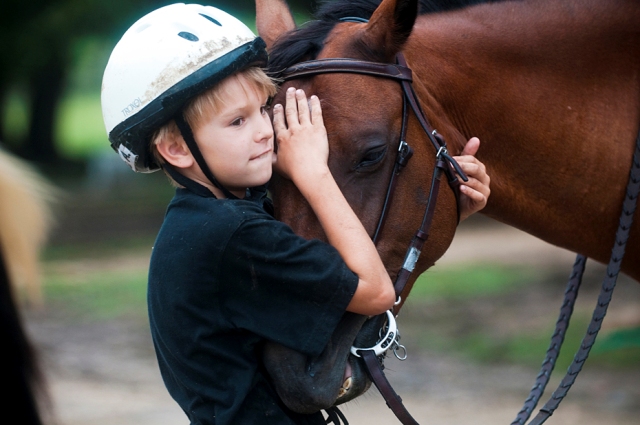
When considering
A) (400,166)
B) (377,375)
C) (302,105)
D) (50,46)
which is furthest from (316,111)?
(50,46)

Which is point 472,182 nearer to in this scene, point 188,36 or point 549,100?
point 549,100

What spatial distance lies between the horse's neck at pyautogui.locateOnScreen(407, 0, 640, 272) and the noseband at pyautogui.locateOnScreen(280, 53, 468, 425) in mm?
282

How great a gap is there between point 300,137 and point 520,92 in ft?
3.02

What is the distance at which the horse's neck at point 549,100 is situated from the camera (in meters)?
2.53

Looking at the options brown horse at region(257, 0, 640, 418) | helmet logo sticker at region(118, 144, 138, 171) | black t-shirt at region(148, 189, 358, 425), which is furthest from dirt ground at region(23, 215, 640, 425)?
helmet logo sticker at region(118, 144, 138, 171)

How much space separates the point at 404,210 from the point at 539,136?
68 centimetres

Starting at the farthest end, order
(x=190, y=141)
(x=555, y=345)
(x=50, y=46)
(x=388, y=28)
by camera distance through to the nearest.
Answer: (x=50, y=46)
(x=555, y=345)
(x=388, y=28)
(x=190, y=141)

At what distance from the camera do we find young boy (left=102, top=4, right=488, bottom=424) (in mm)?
1918

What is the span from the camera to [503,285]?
31.4 feet

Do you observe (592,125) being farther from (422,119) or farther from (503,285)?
(503,285)

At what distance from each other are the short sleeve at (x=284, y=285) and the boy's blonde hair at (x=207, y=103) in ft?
1.11

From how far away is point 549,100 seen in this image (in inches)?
101

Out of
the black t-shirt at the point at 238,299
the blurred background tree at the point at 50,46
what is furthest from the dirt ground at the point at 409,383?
the blurred background tree at the point at 50,46

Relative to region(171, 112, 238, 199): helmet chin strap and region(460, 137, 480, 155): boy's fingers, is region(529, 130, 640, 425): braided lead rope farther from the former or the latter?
region(171, 112, 238, 199): helmet chin strap
